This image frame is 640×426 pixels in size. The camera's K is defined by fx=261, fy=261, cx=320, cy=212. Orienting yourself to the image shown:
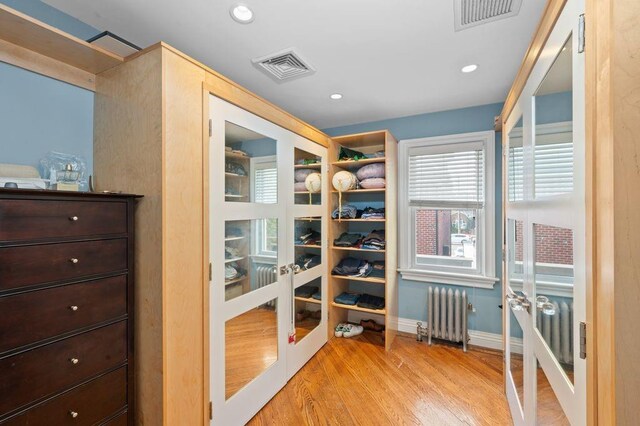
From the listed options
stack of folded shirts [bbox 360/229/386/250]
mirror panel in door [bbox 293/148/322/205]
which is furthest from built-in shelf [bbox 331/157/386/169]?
stack of folded shirts [bbox 360/229/386/250]

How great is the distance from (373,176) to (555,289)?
2018 mm

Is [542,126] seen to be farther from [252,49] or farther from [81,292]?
[81,292]

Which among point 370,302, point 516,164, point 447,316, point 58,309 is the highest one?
point 516,164

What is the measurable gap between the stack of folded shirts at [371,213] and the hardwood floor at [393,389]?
1.39m

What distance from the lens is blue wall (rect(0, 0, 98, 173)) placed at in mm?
1222

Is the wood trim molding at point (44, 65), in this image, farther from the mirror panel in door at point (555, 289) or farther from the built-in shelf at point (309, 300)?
the mirror panel in door at point (555, 289)

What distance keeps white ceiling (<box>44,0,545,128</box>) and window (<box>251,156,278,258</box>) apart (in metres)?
0.76

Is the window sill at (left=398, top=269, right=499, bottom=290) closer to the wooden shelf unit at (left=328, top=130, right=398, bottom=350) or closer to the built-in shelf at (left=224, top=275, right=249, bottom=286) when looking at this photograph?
the wooden shelf unit at (left=328, top=130, right=398, bottom=350)

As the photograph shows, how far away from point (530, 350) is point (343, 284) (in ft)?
6.83

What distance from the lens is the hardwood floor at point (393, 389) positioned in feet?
6.10

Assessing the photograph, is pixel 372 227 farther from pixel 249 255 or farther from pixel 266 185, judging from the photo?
pixel 249 255

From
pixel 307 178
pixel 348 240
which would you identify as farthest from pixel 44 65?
pixel 348 240

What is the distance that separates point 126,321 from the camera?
1282mm

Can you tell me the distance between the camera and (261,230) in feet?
6.47
